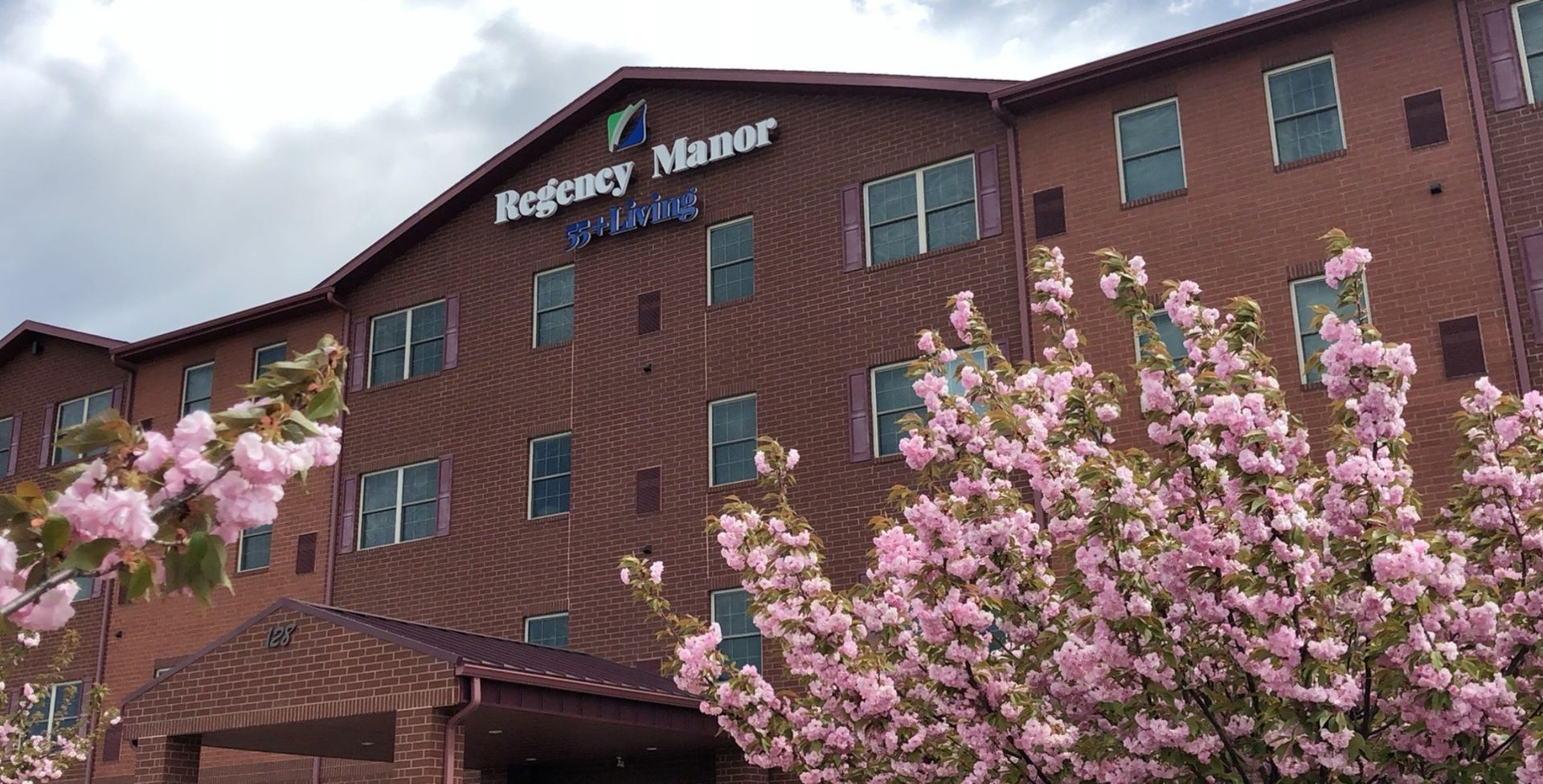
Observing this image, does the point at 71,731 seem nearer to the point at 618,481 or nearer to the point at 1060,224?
the point at 618,481

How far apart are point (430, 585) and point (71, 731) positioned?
315 inches

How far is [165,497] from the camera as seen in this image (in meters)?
5.37

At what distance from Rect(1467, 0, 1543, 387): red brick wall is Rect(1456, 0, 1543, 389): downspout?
5cm

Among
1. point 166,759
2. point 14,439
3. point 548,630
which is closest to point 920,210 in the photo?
point 548,630

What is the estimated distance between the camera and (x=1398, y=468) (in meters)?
11.7

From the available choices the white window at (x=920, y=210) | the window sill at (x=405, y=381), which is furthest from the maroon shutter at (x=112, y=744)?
the white window at (x=920, y=210)

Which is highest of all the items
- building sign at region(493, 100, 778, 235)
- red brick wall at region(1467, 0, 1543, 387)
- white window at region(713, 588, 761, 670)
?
building sign at region(493, 100, 778, 235)

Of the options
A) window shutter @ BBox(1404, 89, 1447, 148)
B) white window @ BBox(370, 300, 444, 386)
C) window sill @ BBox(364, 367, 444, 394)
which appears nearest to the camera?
window shutter @ BBox(1404, 89, 1447, 148)

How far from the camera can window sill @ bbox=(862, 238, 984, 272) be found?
23.2m

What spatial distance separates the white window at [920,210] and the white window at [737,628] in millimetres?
5686

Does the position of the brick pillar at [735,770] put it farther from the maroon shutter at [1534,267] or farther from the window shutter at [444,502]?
the maroon shutter at [1534,267]

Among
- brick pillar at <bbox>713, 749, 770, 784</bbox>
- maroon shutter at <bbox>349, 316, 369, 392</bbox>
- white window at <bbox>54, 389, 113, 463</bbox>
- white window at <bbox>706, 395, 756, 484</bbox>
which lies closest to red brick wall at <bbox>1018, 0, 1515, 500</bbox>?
white window at <bbox>706, 395, 756, 484</bbox>

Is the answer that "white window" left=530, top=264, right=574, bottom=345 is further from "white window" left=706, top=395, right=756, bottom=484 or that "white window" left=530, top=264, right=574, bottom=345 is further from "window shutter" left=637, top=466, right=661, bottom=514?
"white window" left=706, top=395, right=756, bottom=484

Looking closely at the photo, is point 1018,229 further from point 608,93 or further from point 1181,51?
point 608,93
